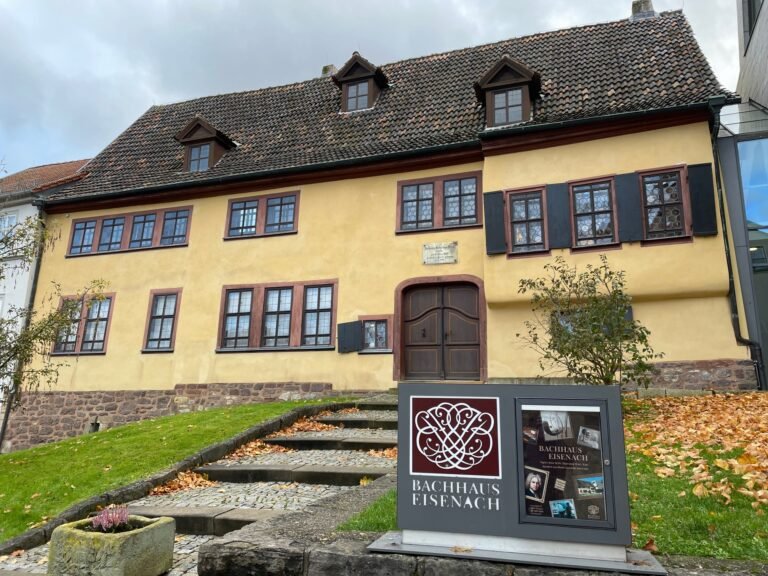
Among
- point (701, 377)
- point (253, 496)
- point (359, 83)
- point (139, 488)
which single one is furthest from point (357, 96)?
point (253, 496)

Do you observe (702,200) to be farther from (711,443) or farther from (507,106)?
(711,443)

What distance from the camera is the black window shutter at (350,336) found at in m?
14.1

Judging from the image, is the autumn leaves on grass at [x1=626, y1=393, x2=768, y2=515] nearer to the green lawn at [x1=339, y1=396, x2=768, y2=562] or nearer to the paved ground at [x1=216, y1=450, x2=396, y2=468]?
the green lawn at [x1=339, y1=396, x2=768, y2=562]

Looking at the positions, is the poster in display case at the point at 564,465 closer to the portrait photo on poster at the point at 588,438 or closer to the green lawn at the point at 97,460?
the portrait photo on poster at the point at 588,438

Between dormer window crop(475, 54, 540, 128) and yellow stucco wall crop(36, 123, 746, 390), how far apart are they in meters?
1.20

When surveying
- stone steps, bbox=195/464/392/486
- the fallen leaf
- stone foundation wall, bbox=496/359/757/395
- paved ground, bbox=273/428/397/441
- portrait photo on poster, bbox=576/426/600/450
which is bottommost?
stone steps, bbox=195/464/392/486

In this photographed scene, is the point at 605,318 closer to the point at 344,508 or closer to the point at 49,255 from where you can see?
the point at 344,508

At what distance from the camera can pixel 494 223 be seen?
13.0m

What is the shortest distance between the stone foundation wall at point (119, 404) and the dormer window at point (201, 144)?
672 centimetres

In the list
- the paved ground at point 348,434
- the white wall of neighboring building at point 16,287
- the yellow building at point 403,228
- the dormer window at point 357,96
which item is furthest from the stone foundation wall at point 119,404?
the dormer window at point 357,96

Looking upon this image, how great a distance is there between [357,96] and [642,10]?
8.76m

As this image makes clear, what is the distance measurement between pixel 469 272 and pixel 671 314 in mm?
4405

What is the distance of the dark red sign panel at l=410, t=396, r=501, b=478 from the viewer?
3.28 metres

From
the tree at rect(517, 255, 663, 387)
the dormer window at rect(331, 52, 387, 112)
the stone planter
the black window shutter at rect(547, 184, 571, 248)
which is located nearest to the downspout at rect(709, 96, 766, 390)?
the black window shutter at rect(547, 184, 571, 248)
